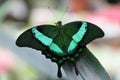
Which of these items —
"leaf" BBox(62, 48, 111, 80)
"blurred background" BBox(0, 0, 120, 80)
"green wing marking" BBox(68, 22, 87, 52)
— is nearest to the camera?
"leaf" BBox(62, 48, 111, 80)

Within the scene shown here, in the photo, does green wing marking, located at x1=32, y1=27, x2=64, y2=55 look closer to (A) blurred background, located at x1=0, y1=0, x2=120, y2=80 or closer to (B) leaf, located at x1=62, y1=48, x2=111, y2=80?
(B) leaf, located at x1=62, y1=48, x2=111, y2=80

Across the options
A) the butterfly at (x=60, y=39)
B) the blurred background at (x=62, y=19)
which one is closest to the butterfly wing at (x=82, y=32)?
the butterfly at (x=60, y=39)

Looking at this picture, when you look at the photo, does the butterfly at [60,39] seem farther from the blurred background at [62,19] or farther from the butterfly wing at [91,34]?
the blurred background at [62,19]

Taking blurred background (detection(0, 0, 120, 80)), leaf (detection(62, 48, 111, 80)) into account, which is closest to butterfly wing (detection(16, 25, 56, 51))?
leaf (detection(62, 48, 111, 80))

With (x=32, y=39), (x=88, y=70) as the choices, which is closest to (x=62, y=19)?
(x=32, y=39)

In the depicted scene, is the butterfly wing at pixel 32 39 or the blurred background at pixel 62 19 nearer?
the butterfly wing at pixel 32 39

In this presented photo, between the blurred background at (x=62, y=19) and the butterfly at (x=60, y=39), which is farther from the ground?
the blurred background at (x=62, y=19)

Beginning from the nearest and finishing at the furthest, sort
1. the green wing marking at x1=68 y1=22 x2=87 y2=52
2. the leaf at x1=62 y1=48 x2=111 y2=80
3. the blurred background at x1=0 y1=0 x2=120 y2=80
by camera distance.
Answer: the leaf at x1=62 y1=48 x2=111 y2=80, the green wing marking at x1=68 y1=22 x2=87 y2=52, the blurred background at x1=0 y1=0 x2=120 y2=80
